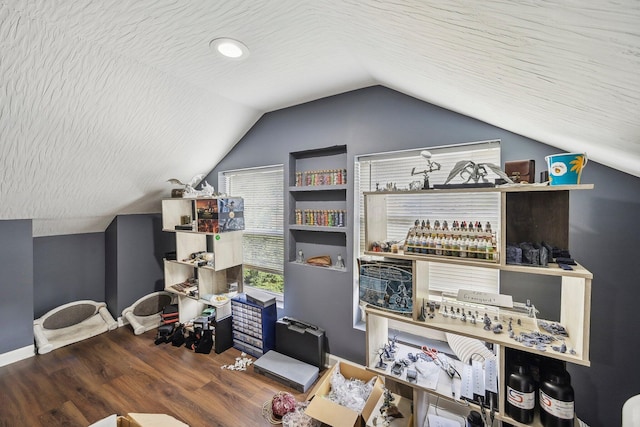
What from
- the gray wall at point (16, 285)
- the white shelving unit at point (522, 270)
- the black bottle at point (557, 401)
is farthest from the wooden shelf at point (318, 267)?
the gray wall at point (16, 285)

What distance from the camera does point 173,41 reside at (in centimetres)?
148

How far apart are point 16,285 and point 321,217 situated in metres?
3.14

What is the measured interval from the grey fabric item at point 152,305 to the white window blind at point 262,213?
4.57 feet

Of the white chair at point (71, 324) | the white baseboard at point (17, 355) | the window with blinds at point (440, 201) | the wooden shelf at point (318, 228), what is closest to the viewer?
the window with blinds at point (440, 201)

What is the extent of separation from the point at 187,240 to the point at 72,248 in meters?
1.49

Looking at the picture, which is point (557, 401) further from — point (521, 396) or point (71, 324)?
point (71, 324)

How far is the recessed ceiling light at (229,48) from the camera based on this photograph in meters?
1.46

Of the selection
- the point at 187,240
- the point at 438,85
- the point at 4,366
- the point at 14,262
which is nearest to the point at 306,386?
the point at 187,240

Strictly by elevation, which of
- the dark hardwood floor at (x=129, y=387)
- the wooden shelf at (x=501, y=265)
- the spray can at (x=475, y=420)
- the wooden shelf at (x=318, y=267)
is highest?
the wooden shelf at (x=501, y=265)

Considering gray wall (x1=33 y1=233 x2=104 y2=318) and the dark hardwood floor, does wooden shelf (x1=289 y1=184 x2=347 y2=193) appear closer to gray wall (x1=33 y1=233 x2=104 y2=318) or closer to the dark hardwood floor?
the dark hardwood floor

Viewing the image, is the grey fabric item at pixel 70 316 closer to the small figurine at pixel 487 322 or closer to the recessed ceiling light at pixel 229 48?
the recessed ceiling light at pixel 229 48

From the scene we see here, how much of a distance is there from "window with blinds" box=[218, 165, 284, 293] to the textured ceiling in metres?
0.50

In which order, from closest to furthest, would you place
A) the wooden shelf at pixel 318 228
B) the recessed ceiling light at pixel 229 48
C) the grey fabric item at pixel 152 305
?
the recessed ceiling light at pixel 229 48 < the wooden shelf at pixel 318 228 < the grey fabric item at pixel 152 305

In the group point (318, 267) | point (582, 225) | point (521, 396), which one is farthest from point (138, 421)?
point (582, 225)
